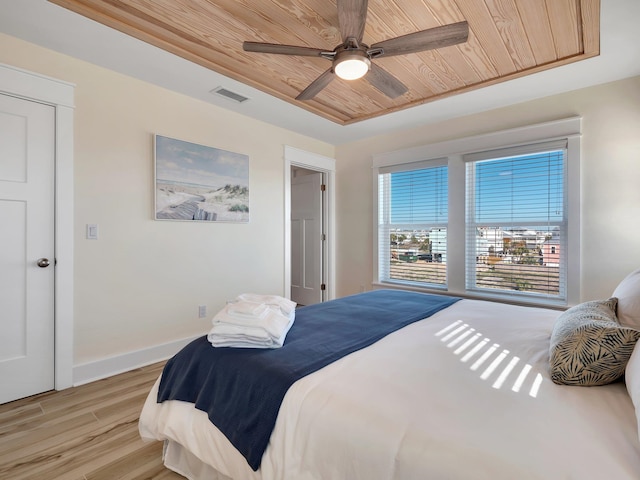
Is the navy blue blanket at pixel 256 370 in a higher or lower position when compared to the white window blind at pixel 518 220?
lower

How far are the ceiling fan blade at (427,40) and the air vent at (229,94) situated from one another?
163 centimetres

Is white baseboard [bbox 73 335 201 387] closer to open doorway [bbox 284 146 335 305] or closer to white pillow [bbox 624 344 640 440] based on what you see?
open doorway [bbox 284 146 335 305]

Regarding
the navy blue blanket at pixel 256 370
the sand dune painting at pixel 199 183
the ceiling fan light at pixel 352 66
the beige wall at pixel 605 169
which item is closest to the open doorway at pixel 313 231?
the sand dune painting at pixel 199 183

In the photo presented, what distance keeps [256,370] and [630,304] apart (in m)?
1.55

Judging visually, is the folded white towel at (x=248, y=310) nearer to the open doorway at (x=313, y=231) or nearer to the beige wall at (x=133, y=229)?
the beige wall at (x=133, y=229)

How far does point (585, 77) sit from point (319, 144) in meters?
2.85

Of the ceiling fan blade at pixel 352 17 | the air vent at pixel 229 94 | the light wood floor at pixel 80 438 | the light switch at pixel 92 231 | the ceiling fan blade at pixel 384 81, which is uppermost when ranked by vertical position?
the air vent at pixel 229 94

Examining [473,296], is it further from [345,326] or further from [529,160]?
[345,326]

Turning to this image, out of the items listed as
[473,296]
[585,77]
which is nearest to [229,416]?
[473,296]

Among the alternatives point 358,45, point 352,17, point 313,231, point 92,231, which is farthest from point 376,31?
point 313,231

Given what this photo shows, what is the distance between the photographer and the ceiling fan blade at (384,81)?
199cm

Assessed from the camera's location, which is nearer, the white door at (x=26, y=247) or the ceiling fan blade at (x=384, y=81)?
the ceiling fan blade at (x=384, y=81)

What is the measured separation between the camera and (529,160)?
3098 mm

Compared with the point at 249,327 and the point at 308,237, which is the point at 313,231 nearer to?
the point at 308,237
